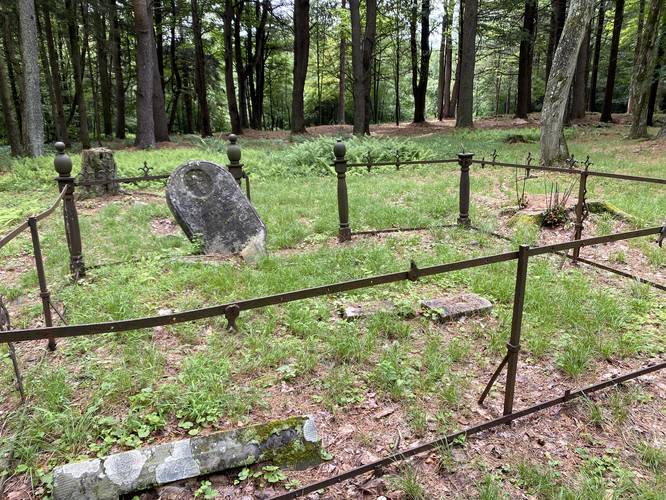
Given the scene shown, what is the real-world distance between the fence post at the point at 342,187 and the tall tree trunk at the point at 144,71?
1121 centimetres

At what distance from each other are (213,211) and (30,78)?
10471 millimetres

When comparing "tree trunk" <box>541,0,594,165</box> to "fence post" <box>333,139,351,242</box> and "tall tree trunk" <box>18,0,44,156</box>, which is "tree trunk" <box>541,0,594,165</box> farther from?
"tall tree trunk" <box>18,0,44,156</box>

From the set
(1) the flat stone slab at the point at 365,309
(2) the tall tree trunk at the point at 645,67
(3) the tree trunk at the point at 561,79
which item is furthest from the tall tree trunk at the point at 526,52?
(1) the flat stone slab at the point at 365,309

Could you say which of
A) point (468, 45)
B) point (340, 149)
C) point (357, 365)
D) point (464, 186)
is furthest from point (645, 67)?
point (357, 365)

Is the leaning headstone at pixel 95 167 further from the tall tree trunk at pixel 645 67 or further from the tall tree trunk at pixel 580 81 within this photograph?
the tall tree trunk at pixel 580 81

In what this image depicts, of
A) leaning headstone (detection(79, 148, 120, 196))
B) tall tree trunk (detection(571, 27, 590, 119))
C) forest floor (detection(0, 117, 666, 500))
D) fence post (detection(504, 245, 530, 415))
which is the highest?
tall tree trunk (detection(571, 27, 590, 119))

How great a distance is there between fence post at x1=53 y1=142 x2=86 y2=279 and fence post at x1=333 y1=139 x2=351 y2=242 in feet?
9.83

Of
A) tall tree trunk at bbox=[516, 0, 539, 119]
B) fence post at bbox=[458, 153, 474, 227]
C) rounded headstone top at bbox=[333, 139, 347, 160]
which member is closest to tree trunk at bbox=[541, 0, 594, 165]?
fence post at bbox=[458, 153, 474, 227]

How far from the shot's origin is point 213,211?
18.2 ft

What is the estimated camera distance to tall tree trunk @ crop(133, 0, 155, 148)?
571 inches

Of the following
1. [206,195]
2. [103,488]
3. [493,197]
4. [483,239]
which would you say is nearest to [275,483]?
[103,488]

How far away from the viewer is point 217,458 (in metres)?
2.25

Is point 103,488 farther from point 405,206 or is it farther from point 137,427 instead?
point 405,206

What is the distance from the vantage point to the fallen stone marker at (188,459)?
6.72 ft
